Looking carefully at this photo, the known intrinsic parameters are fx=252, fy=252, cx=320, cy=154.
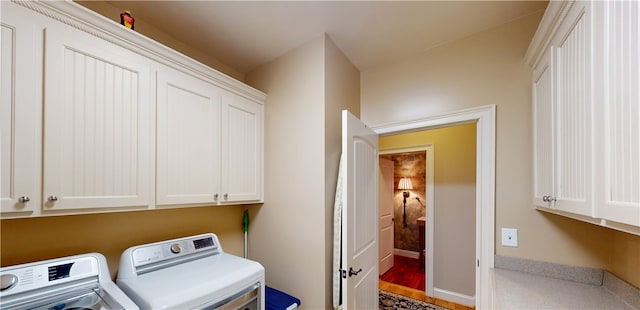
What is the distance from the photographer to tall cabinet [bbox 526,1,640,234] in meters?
0.71

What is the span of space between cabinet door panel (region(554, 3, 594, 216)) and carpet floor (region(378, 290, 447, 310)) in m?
2.28

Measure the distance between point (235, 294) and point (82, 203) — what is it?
0.79 m

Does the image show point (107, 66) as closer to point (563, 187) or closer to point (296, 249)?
point (296, 249)

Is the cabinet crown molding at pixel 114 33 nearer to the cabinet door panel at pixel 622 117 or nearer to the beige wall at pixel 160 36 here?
the beige wall at pixel 160 36

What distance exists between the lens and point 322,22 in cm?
165

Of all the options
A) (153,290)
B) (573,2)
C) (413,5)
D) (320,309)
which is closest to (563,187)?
(573,2)

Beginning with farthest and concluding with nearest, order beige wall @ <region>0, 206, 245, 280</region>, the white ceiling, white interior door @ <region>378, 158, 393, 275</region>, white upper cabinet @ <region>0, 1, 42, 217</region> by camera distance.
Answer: white interior door @ <region>378, 158, 393, 275</region>, the white ceiling, beige wall @ <region>0, 206, 245, 280</region>, white upper cabinet @ <region>0, 1, 42, 217</region>

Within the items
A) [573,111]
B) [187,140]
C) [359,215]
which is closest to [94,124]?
[187,140]

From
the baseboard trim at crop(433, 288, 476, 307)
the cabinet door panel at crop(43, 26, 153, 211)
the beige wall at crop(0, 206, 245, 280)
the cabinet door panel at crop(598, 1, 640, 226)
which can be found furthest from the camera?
the baseboard trim at crop(433, 288, 476, 307)

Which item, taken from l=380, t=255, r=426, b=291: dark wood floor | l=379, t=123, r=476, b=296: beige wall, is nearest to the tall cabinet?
→ l=379, t=123, r=476, b=296: beige wall

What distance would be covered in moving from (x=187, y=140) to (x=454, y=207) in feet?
9.61

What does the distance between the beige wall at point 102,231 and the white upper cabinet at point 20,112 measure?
0.34m

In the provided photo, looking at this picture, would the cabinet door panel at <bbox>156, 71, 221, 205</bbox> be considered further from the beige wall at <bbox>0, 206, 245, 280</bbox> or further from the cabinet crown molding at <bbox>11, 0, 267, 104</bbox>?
the beige wall at <bbox>0, 206, 245, 280</bbox>

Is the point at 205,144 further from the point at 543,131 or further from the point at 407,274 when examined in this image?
the point at 407,274
